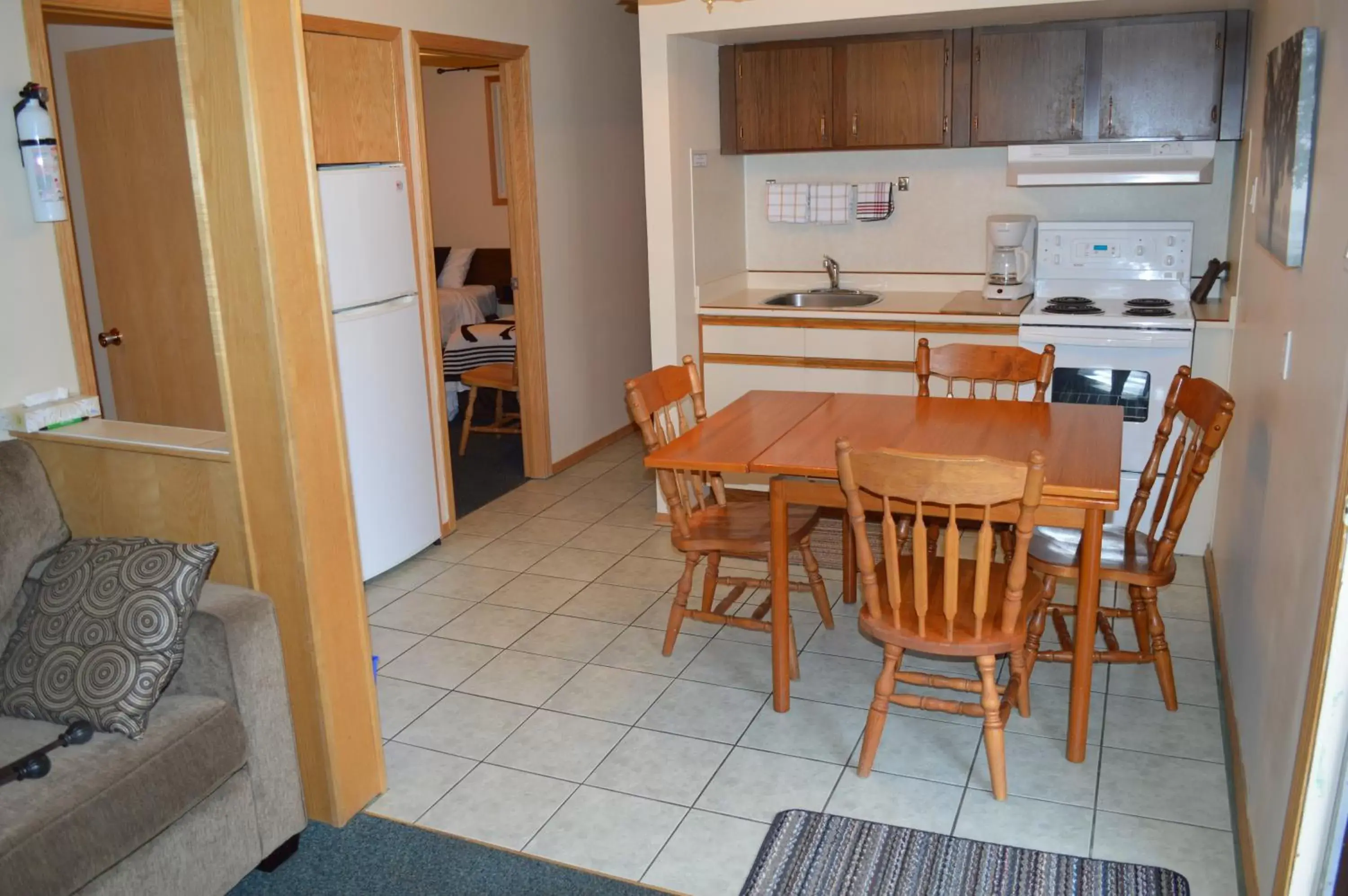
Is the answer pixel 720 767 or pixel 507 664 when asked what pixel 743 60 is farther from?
pixel 720 767

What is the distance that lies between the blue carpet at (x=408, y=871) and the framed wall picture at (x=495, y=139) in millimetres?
6104

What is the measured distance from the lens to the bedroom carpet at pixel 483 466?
17.4 feet

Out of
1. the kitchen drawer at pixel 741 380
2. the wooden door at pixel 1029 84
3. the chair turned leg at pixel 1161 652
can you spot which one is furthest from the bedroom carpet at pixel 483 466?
the chair turned leg at pixel 1161 652

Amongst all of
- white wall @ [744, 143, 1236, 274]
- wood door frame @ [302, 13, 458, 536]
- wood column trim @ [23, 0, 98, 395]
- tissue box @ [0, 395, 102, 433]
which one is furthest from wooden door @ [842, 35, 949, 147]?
tissue box @ [0, 395, 102, 433]

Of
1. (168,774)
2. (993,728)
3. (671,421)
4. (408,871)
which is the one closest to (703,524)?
(671,421)

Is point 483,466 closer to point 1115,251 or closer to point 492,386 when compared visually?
point 492,386

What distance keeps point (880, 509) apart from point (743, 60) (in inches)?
109

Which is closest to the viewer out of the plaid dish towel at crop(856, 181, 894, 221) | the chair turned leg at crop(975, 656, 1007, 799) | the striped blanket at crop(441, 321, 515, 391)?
the chair turned leg at crop(975, 656, 1007, 799)

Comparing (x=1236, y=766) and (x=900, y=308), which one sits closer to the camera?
(x=1236, y=766)

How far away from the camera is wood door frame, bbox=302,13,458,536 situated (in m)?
4.15

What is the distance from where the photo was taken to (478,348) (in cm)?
659

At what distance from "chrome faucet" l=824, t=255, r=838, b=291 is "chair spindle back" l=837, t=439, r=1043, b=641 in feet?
8.66

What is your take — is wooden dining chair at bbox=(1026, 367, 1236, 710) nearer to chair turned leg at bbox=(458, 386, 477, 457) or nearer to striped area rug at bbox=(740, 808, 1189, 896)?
striped area rug at bbox=(740, 808, 1189, 896)

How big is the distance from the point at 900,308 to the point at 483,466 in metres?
2.37
